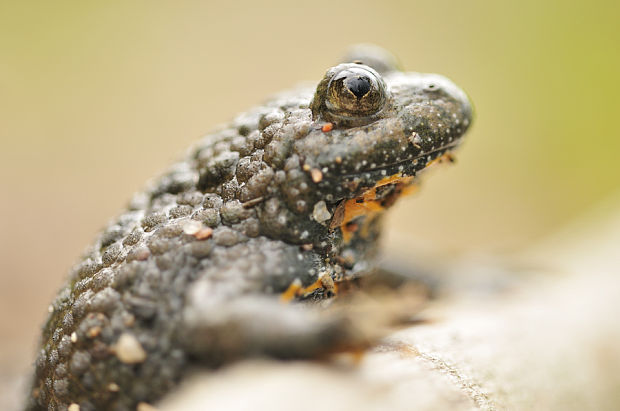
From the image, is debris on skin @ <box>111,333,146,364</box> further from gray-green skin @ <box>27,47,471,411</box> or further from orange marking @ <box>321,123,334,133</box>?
orange marking @ <box>321,123,334,133</box>

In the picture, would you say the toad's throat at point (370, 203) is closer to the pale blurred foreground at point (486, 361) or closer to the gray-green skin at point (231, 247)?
the gray-green skin at point (231, 247)

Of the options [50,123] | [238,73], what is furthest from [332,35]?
[50,123]

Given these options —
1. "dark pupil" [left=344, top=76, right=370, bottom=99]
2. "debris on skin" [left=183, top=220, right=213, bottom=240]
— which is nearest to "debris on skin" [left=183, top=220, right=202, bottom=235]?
"debris on skin" [left=183, top=220, right=213, bottom=240]

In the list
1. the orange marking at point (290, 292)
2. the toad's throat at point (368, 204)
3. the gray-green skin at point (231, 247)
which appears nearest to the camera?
the gray-green skin at point (231, 247)

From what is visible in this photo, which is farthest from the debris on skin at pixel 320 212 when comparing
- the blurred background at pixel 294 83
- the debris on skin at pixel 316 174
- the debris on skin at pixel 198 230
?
the blurred background at pixel 294 83

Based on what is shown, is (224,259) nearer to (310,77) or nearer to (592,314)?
(592,314)

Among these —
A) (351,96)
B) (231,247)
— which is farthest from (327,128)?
(231,247)

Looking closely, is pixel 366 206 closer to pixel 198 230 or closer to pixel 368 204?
pixel 368 204
